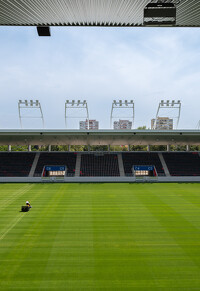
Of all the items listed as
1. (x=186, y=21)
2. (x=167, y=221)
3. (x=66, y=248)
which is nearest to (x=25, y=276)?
(x=66, y=248)

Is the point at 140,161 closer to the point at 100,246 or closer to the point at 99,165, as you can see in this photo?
the point at 99,165

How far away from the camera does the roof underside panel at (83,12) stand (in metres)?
8.27

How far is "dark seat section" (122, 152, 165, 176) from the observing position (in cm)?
3394

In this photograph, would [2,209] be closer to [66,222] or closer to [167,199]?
[66,222]

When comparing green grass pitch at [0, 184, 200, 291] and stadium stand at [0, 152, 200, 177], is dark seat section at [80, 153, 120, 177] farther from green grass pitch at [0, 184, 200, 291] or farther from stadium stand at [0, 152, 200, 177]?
green grass pitch at [0, 184, 200, 291]

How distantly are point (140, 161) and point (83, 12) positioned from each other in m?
30.1

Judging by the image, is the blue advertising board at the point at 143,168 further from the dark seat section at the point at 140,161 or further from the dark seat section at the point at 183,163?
the dark seat section at the point at 183,163

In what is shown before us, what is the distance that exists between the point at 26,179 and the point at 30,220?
60.9 feet

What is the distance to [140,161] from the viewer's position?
36.2 meters

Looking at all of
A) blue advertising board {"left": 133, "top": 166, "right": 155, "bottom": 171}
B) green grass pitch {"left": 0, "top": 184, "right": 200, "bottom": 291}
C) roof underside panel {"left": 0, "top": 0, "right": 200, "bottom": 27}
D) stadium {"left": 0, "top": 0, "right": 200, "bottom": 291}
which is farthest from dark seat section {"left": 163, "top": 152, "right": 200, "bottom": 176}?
roof underside panel {"left": 0, "top": 0, "right": 200, "bottom": 27}

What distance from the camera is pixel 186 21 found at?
937cm

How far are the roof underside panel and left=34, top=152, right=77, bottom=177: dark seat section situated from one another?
25710mm

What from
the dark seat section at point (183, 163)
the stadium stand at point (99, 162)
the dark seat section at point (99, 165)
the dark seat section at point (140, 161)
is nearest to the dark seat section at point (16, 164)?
the stadium stand at point (99, 162)

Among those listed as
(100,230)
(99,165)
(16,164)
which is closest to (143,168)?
(99,165)
